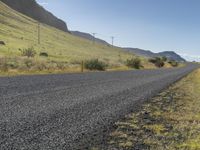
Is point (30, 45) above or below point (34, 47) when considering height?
above

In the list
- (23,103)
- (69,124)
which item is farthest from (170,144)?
(23,103)

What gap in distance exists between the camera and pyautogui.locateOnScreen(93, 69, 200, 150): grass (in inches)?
339

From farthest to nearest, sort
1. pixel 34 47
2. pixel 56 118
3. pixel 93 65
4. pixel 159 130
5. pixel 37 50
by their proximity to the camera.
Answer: pixel 34 47 < pixel 37 50 < pixel 93 65 < pixel 56 118 < pixel 159 130

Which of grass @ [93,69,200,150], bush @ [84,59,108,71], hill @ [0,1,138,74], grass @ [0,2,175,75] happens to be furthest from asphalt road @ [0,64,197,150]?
hill @ [0,1,138,74]

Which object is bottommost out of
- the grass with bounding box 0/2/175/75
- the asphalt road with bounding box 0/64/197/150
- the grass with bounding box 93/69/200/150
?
the grass with bounding box 93/69/200/150

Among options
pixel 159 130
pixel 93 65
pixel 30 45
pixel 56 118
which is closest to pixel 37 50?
pixel 30 45

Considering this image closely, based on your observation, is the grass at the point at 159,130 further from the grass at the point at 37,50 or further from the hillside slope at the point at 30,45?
the hillside slope at the point at 30,45

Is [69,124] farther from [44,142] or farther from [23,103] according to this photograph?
[23,103]

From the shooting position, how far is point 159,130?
412 inches

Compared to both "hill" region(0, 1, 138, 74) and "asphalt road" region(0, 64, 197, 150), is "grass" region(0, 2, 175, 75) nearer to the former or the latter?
"hill" region(0, 1, 138, 74)

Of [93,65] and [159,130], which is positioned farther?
[93,65]

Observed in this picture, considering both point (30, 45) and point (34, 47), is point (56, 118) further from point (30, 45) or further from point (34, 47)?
point (30, 45)

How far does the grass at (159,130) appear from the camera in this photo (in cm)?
861

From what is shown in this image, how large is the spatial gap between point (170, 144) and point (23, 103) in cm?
605
